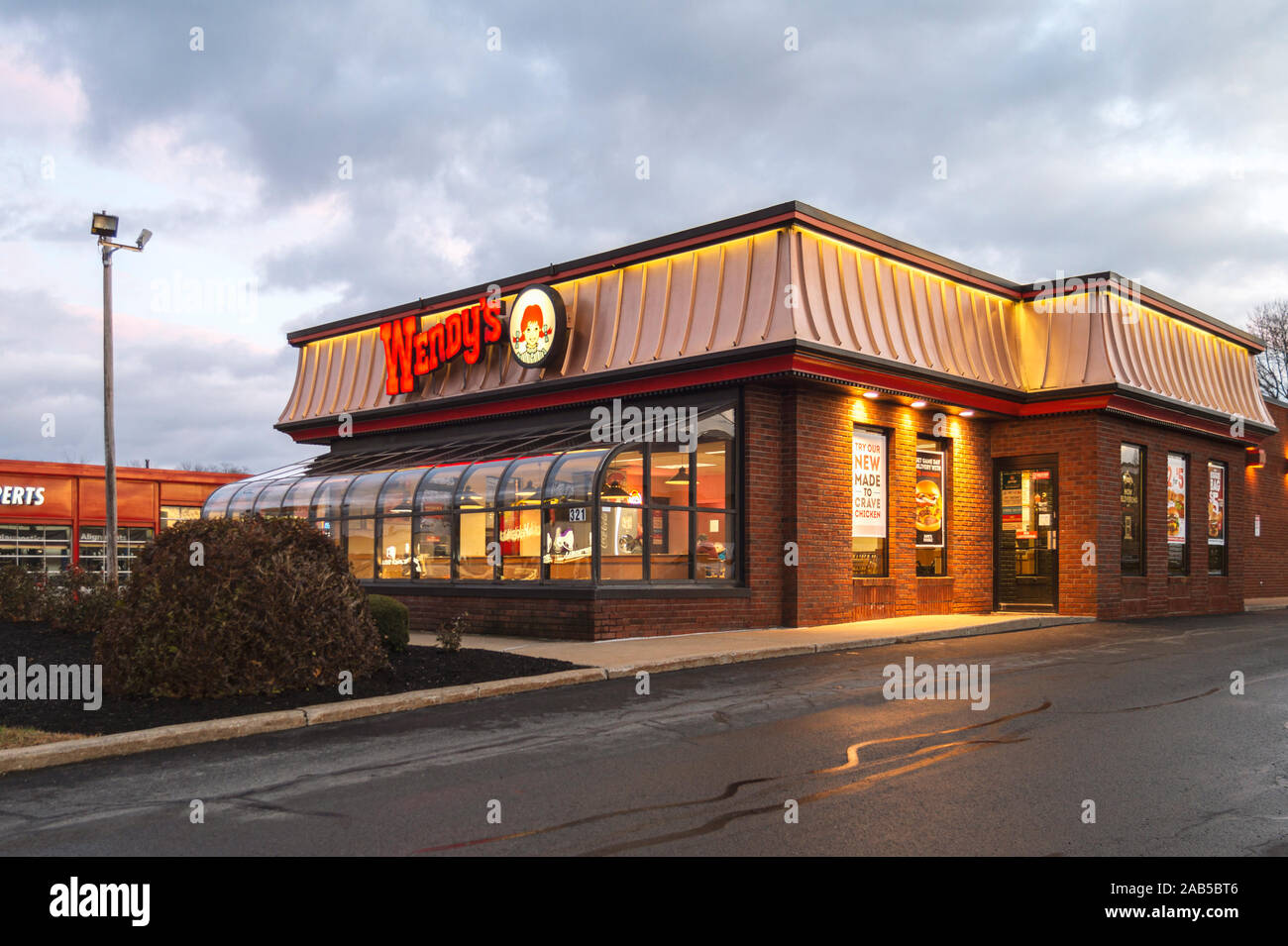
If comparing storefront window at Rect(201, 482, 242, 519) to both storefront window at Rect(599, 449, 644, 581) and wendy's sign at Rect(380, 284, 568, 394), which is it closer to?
wendy's sign at Rect(380, 284, 568, 394)

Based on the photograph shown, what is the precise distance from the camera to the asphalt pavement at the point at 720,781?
19.1ft

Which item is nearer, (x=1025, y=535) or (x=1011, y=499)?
(x=1025, y=535)

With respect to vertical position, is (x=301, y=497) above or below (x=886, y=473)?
below

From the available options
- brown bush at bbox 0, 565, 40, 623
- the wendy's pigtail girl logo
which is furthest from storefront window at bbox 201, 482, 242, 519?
the wendy's pigtail girl logo

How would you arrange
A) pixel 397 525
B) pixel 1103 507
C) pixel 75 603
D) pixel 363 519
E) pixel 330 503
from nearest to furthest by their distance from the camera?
1. pixel 75 603
2. pixel 397 525
3. pixel 363 519
4. pixel 1103 507
5. pixel 330 503

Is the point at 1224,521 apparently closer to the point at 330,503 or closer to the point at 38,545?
the point at 330,503

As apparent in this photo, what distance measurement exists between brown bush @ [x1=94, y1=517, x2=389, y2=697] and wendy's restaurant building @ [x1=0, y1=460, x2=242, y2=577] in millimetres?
25881

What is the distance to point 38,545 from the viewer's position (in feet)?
122

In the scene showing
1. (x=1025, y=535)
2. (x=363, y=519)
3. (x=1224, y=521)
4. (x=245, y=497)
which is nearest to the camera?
(x=363, y=519)

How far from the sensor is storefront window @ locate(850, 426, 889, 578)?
1973 centimetres

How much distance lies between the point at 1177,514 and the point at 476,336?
55.5 ft

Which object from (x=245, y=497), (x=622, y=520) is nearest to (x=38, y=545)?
(x=245, y=497)

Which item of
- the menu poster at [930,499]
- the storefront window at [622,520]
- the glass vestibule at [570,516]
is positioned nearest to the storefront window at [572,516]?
the glass vestibule at [570,516]
